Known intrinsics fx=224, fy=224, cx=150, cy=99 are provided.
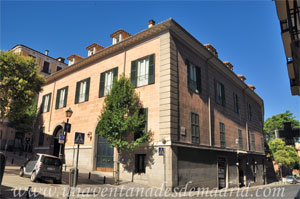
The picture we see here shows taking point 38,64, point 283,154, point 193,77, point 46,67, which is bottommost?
point 283,154

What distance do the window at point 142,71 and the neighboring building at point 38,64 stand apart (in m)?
20.0

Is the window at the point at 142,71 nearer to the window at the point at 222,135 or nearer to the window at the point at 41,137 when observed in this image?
the window at the point at 222,135

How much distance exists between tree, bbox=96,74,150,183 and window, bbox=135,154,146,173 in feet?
3.14

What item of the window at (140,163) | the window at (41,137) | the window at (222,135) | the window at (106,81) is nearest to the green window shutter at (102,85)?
the window at (106,81)

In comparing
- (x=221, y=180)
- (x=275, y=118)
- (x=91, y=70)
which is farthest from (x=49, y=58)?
(x=275, y=118)

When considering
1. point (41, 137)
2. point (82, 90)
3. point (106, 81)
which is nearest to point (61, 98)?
point (82, 90)

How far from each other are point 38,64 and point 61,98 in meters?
14.6

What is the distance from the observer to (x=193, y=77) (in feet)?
62.2

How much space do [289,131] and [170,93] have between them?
Answer: 9.30 metres

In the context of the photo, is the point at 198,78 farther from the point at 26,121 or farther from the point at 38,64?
the point at 38,64

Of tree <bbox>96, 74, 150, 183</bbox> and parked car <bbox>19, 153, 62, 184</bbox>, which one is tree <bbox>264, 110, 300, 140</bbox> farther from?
parked car <bbox>19, 153, 62, 184</bbox>

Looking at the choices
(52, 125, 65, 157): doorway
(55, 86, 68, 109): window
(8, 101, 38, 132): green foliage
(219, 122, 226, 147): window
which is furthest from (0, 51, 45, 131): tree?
(219, 122, 226, 147): window

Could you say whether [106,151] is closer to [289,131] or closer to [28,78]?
[28,78]

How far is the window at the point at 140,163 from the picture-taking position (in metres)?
16.0
